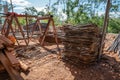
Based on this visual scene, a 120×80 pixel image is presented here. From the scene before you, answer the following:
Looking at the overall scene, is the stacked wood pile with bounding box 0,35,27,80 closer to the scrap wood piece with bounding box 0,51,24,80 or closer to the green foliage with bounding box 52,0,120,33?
the scrap wood piece with bounding box 0,51,24,80

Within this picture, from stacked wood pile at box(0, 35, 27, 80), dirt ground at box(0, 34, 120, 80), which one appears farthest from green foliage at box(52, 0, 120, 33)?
stacked wood pile at box(0, 35, 27, 80)

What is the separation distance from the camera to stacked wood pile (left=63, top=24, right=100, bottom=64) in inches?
154

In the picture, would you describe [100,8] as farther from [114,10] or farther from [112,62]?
[112,62]

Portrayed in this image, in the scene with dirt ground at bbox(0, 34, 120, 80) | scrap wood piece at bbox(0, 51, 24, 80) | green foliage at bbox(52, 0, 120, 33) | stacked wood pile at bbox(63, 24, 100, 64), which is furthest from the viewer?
green foliage at bbox(52, 0, 120, 33)

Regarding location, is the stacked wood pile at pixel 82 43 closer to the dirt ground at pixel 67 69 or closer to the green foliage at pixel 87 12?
the dirt ground at pixel 67 69

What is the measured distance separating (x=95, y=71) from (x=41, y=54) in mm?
1896

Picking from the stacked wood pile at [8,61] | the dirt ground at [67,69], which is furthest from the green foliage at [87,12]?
the stacked wood pile at [8,61]

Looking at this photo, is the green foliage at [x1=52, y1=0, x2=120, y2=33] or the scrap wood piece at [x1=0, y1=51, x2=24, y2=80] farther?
the green foliage at [x1=52, y1=0, x2=120, y2=33]

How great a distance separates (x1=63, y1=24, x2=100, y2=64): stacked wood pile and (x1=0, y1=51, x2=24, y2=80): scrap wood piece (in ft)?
Answer: 5.43

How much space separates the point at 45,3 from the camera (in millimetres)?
18141

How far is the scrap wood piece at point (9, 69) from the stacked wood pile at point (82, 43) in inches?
65.2

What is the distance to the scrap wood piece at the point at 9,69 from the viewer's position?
2980 mm

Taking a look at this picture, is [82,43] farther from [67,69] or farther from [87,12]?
[87,12]

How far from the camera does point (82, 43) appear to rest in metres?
3.99
